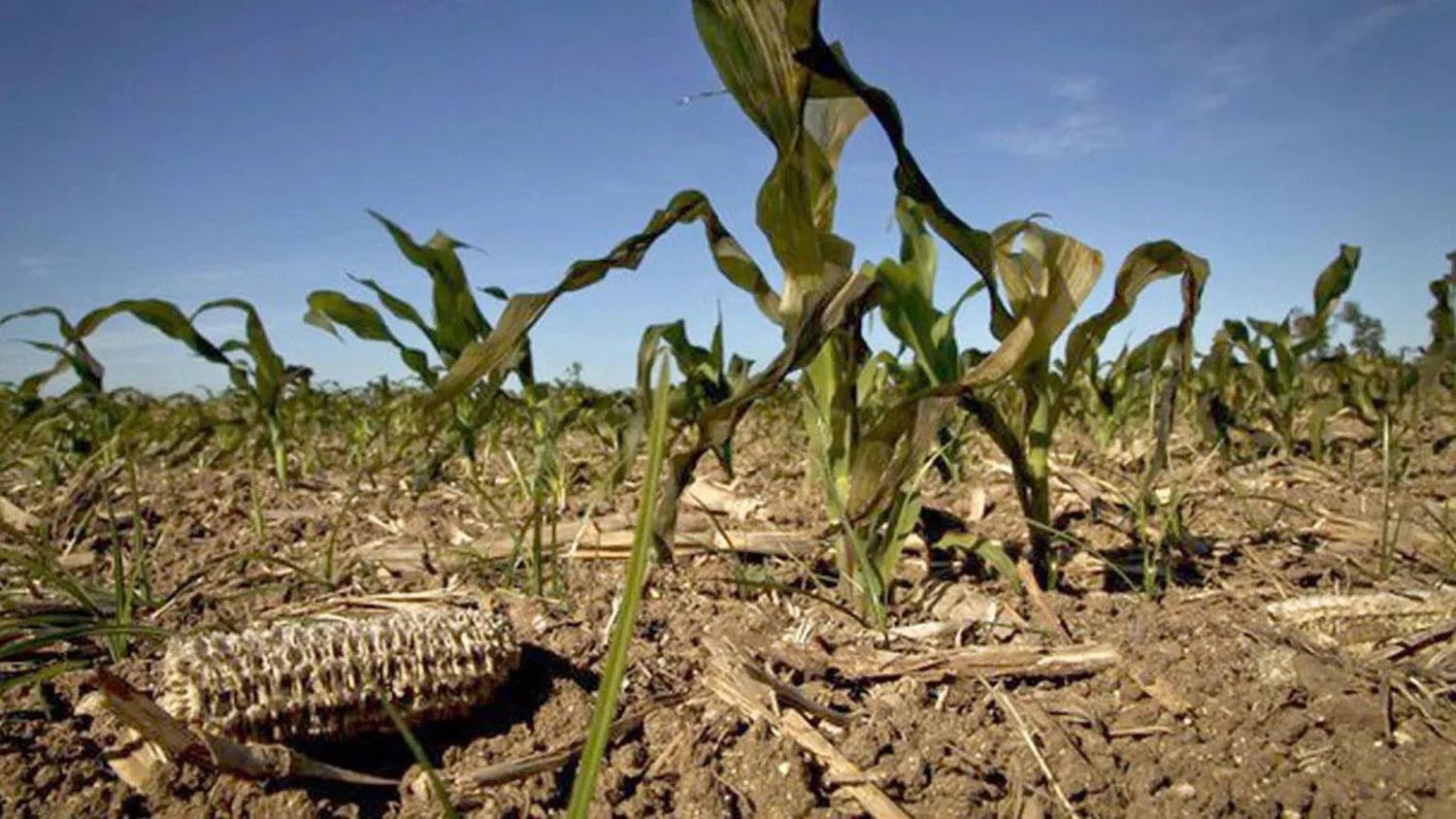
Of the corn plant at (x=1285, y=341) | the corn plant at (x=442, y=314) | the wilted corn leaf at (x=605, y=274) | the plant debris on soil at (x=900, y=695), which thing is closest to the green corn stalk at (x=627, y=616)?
the plant debris on soil at (x=900, y=695)

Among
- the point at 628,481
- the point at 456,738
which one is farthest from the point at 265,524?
the point at 456,738

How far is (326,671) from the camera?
109cm

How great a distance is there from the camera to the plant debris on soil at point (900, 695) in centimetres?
107

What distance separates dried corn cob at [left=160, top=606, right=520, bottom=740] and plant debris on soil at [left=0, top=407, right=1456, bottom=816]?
59 millimetres

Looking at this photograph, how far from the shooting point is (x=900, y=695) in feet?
4.28

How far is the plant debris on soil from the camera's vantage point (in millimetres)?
1071

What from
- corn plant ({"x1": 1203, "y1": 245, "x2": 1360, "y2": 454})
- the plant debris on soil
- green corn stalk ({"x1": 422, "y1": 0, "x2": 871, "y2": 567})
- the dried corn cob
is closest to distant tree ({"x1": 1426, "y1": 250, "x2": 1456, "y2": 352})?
corn plant ({"x1": 1203, "y1": 245, "x2": 1360, "y2": 454})

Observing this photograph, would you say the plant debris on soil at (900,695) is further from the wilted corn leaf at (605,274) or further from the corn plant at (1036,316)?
the wilted corn leaf at (605,274)

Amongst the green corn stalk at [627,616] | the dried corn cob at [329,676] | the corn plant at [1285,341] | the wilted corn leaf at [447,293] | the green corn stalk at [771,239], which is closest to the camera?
the green corn stalk at [627,616]

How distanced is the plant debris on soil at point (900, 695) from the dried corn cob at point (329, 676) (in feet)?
0.19

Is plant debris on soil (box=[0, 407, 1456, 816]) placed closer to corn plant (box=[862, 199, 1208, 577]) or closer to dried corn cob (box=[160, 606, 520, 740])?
dried corn cob (box=[160, 606, 520, 740])

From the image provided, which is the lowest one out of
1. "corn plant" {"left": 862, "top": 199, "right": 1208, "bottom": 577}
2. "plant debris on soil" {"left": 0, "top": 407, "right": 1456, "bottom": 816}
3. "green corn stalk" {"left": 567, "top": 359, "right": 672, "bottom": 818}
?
"plant debris on soil" {"left": 0, "top": 407, "right": 1456, "bottom": 816}

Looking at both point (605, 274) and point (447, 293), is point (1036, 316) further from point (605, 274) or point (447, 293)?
point (447, 293)

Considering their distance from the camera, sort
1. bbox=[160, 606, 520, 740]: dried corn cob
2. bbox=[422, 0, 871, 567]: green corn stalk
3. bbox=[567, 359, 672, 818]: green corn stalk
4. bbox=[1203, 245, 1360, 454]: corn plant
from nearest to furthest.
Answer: bbox=[567, 359, 672, 818]: green corn stalk
bbox=[160, 606, 520, 740]: dried corn cob
bbox=[422, 0, 871, 567]: green corn stalk
bbox=[1203, 245, 1360, 454]: corn plant
